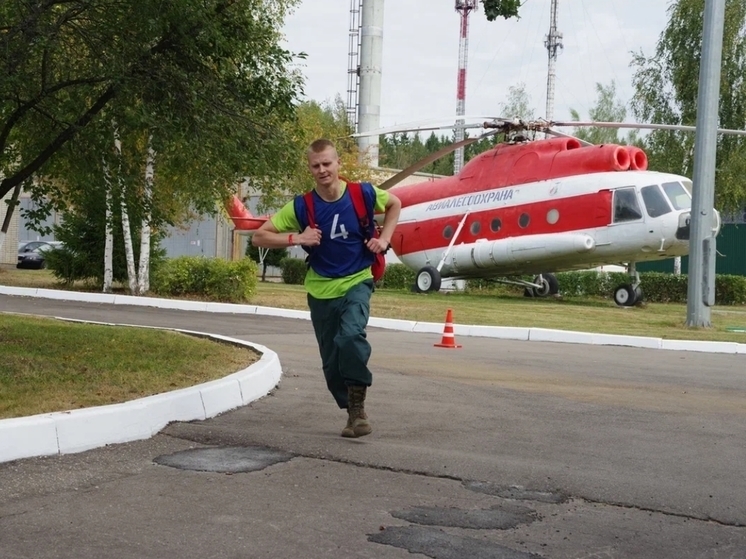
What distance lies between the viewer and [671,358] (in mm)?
13117

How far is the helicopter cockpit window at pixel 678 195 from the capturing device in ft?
72.3

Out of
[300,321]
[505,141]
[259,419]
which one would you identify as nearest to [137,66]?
[259,419]

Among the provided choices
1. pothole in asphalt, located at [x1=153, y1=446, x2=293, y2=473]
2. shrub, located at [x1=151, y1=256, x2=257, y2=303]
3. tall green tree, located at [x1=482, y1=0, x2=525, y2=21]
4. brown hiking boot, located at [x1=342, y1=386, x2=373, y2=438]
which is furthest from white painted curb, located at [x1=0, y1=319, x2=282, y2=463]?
shrub, located at [x1=151, y1=256, x2=257, y2=303]

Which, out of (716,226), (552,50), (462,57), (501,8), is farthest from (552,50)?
(501,8)

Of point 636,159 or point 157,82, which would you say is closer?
point 157,82

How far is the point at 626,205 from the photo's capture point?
2222 centimetres

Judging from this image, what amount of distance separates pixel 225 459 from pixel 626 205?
18.0 m

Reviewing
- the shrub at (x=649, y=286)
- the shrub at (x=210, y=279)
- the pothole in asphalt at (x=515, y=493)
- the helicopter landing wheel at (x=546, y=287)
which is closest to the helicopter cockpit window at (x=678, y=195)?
the helicopter landing wheel at (x=546, y=287)

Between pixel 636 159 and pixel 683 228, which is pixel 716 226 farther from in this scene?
pixel 636 159

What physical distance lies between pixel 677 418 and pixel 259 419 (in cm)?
307

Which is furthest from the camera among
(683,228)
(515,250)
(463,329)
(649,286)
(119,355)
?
(649,286)

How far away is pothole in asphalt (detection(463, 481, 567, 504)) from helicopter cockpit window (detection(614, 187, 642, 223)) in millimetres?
17909

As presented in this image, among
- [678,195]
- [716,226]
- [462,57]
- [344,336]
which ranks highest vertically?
[462,57]

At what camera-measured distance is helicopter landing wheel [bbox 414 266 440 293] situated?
25.7 m
